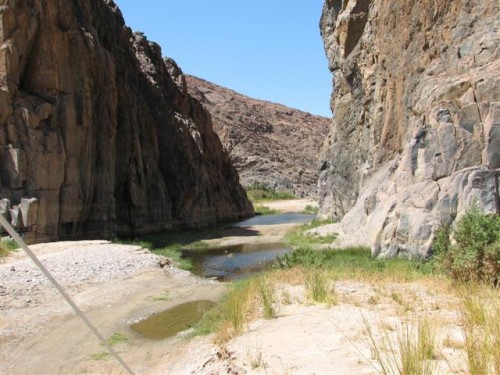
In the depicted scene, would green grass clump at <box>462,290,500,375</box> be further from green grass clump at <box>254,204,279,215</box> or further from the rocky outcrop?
the rocky outcrop

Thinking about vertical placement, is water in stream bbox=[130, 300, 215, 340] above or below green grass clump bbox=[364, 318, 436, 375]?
below

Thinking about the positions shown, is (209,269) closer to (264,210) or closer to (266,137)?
(264,210)

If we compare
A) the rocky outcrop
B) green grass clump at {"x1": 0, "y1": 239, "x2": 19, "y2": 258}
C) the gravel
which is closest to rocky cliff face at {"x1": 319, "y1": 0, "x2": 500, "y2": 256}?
the gravel

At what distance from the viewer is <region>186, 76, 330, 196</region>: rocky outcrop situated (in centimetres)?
10412

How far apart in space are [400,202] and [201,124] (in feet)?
143

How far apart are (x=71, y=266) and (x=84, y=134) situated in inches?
550

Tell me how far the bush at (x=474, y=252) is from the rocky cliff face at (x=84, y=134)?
1948 centimetres

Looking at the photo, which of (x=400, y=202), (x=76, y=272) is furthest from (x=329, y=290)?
(x=76, y=272)

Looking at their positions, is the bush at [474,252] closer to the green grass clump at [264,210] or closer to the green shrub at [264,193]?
the green grass clump at [264,210]

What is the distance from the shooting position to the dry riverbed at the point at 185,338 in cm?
669

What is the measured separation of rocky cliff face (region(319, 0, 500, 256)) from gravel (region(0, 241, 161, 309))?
9.65 meters

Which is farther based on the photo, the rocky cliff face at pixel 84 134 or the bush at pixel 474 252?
the rocky cliff face at pixel 84 134

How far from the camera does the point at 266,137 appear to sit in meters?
130

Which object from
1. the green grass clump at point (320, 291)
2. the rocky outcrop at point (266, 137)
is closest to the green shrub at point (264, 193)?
the rocky outcrop at point (266, 137)
